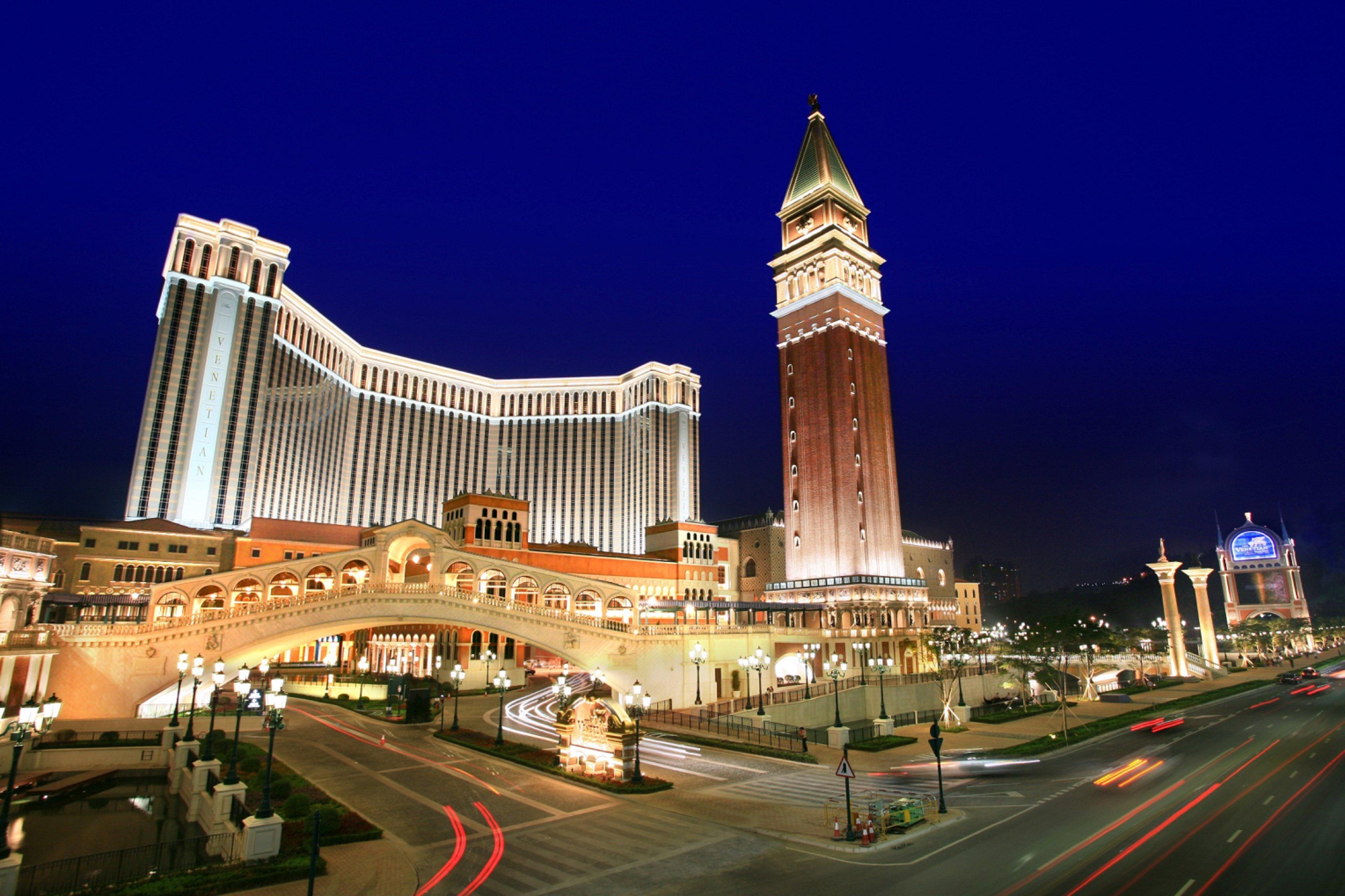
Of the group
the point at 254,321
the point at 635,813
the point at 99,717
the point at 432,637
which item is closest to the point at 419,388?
the point at 254,321

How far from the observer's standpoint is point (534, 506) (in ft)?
452

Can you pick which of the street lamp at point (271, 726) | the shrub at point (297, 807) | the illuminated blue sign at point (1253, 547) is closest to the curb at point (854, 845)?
the street lamp at point (271, 726)

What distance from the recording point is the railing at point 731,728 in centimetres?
3606

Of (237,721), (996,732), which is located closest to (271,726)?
(237,721)

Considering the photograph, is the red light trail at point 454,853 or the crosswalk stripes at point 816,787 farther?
the crosswalk stripes at point 816,787

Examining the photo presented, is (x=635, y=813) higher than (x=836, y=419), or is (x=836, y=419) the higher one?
(x=836, y=419)

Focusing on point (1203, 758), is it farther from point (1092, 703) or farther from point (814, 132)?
point (814, 132)

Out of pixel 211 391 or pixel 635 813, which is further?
pixel 211 391

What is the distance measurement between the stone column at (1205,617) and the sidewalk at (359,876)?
292ft

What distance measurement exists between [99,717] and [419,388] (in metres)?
98.4

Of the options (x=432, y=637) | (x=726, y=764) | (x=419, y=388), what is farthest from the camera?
(x=419, y=388)

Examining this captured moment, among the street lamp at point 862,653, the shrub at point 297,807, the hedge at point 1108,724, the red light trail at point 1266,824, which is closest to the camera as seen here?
the red light trail at point 1266,824

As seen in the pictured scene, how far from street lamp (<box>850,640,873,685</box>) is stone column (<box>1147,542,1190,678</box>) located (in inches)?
1191

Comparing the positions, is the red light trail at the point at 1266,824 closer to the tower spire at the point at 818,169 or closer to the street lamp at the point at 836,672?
the street lamp at the point at 836,672
